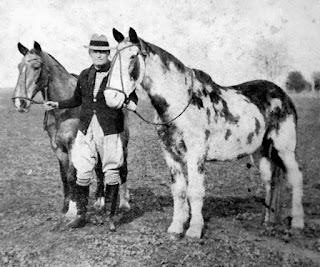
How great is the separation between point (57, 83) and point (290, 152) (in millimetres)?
3920

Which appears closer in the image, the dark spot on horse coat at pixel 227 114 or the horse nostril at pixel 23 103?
the dark spot on horse coat at pixel 227 114

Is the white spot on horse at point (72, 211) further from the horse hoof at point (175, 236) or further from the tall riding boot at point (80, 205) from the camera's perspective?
the horse hoof at point (175, 236)

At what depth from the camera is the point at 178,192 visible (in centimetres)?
503

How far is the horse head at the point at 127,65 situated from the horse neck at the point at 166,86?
0.59 feet

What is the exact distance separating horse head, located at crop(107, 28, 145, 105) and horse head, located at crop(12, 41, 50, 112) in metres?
1.82

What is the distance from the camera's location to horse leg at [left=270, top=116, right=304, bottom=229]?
18.3 feet

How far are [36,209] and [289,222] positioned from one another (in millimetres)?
4376

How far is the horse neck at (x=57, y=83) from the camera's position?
228 inches

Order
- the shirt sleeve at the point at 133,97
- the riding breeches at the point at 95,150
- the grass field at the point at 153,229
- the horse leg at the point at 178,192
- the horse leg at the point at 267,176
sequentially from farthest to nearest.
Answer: the horse leg at the point at 267,176, the riding breeches at the point at 95,150, the horse leg at the point at 178,192, the shirt sleeve at the point at 133,97, the grass field at the point at 153,229

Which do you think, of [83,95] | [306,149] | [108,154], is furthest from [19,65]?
[306,149]

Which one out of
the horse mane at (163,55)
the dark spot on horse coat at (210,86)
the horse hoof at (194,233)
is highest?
the horse mane at (163,55)

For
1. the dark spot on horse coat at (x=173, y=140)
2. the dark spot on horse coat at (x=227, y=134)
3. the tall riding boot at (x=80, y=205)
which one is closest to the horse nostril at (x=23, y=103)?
the tall riding boot at (x=80, y=205)

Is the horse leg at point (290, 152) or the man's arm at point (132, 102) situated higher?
the man's arm at point (132, 102)

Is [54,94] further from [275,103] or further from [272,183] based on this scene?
[272,183]
